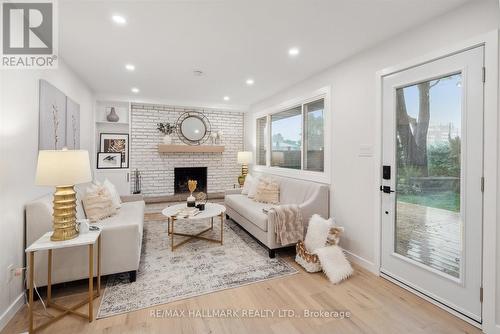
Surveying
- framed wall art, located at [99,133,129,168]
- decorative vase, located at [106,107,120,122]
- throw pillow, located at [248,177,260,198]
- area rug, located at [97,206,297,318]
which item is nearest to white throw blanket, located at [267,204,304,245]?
area rug, located at [97,206,297,318]

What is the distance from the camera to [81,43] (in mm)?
2539

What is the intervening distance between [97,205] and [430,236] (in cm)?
352

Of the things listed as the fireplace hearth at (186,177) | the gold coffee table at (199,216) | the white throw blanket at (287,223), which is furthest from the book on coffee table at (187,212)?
the fireplace hearth at (186,177)

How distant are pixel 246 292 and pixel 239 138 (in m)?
4.44

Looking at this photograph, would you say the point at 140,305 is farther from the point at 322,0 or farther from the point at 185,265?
the point at 322,0

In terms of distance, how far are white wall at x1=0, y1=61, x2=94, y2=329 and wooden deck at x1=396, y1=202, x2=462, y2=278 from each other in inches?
133

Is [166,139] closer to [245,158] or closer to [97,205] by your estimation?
[245,158]

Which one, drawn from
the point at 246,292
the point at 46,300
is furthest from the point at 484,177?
the point at 46,300

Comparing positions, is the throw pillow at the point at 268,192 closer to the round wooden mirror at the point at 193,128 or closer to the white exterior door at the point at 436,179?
the white exterior door at the point at 436,179

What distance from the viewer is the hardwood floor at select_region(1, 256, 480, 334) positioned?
171 centimetres

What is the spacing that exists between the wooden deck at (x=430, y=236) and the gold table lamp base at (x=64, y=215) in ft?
9.65

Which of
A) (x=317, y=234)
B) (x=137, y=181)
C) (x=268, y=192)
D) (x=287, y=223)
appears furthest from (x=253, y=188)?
(x=137, y=181)

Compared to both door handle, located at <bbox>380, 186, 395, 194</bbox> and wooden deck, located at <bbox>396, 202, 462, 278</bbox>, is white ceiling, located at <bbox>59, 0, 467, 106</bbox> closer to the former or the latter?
door handle, located at <bbox>380, 186, 395, 194</bbox>

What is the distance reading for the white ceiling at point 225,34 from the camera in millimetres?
1904
